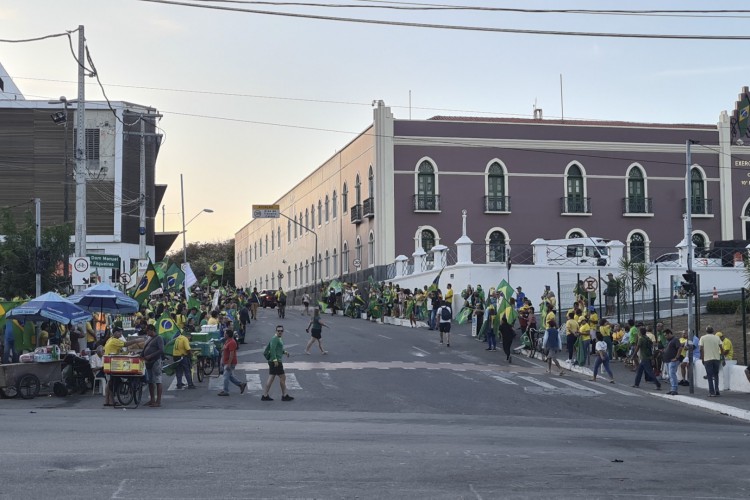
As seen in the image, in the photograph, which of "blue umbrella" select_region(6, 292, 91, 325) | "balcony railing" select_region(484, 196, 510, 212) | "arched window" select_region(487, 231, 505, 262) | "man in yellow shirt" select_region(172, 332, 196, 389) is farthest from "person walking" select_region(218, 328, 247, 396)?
"balcony railing" select_region(484, 196, 510, 212)

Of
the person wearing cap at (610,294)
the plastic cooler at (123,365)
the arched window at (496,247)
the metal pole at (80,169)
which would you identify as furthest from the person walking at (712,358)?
the arched window at (496,247)

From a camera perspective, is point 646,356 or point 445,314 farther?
point 445,314

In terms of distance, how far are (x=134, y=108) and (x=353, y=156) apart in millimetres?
14692

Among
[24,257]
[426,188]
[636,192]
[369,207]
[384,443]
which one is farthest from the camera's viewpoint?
[636,192]

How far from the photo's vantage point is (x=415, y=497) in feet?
35.6

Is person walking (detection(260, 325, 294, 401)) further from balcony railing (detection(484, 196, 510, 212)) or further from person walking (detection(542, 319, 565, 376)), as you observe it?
balcony railing (detection(484, 196, 510, 212))

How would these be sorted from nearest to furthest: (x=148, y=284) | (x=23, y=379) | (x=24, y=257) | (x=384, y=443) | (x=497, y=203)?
1. (x=384, y=443)
2. (x=23, y=379)
3. (x=148, y=284)
4. (x=24, y=257)
5. (x=497, y=203)

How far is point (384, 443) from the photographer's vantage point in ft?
50.1

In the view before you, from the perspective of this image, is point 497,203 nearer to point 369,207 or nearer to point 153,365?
point 369,207

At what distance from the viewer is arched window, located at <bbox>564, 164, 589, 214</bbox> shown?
63.5 metres

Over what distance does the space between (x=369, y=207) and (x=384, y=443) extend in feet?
159

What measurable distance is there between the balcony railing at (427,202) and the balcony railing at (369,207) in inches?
104

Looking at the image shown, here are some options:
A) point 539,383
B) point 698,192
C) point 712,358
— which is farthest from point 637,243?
point 712,358

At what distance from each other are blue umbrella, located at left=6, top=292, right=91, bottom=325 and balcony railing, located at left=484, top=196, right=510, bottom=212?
39345mm
